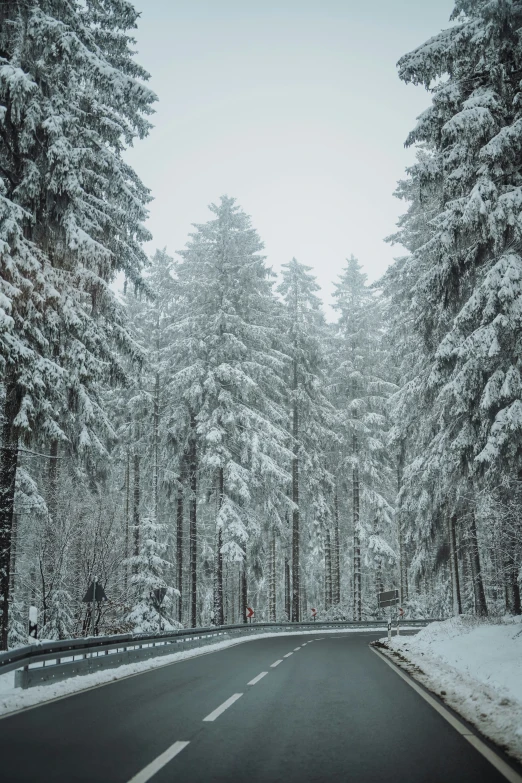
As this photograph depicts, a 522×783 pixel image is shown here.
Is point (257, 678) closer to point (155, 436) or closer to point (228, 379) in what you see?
point (228, 379)

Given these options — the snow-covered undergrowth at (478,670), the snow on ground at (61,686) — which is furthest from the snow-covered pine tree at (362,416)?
the snow on ground at (61,686)

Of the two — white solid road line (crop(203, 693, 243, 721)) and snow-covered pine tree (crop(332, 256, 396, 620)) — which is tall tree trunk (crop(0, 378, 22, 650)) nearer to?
white solid road line (crop(203, 693, 243, 721))

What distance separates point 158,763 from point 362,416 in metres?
34.3

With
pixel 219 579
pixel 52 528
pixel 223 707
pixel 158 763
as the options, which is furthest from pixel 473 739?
pixel 219 579

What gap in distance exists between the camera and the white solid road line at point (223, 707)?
7.91 metres

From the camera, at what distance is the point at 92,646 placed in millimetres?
14383

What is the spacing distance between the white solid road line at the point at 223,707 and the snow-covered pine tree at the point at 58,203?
7.28 metres

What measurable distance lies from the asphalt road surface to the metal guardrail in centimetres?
126

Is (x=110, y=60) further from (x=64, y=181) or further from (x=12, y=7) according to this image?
(x=64, y=181)

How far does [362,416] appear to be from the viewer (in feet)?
128

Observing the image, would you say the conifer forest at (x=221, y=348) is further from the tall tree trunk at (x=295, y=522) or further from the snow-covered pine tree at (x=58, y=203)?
the tall tree trunk at (x=295, y=522)

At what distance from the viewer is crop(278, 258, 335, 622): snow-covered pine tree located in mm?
36062

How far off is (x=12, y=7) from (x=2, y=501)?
1143 cm

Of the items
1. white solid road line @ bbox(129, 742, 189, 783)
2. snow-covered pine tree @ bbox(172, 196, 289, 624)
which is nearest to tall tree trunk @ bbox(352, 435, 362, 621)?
snow-covered pine tree @ bbox(172, 196, 289, 624)
